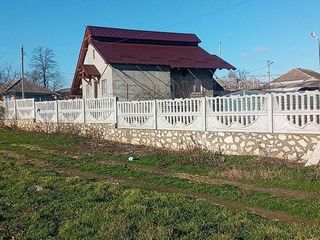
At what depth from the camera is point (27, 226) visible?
541 centimetres

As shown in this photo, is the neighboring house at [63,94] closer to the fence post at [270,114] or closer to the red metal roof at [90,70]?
the red metal roof at [90,70]

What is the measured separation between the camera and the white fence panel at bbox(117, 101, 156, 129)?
14.8 meters

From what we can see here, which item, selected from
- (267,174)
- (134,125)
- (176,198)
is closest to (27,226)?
(176,198)

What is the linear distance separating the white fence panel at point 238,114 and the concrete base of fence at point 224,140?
19 cm

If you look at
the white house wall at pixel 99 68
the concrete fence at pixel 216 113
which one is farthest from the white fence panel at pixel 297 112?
the white house wall at pixel 99 68

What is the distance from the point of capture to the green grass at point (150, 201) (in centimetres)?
504

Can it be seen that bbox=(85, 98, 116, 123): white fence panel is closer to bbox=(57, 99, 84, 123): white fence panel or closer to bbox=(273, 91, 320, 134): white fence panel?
bbox=(57, 99, 84, 123): white fence panel

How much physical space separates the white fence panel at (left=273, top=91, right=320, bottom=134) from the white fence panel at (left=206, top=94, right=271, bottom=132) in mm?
330

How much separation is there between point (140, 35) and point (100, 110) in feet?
48.7

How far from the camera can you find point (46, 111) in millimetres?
22141

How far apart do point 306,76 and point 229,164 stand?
152 feet

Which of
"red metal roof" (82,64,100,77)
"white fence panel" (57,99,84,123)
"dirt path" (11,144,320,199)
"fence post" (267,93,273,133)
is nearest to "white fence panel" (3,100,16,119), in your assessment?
"red metal roof" (82,64,100,77)

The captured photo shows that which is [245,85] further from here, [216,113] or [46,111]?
[216,113]

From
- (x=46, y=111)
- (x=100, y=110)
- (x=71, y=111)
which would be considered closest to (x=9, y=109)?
(x=46, y=111)
